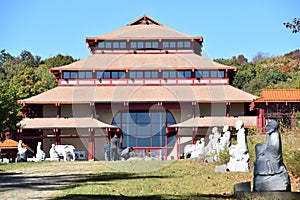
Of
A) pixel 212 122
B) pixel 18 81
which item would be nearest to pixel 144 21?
pixel 212 122

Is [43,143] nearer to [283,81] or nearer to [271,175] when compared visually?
[271,175]

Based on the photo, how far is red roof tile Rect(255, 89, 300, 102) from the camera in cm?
3716

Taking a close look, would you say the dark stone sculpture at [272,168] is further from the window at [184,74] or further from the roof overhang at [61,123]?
the window at [184,74]

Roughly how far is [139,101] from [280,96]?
404 inches

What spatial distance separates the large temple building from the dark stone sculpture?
27553 mm

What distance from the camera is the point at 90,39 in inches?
1754

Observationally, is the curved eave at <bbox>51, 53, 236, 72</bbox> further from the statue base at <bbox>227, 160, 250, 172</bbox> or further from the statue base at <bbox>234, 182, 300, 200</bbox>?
the statue base at <bbox>234, 182, 300, 200</bbox>

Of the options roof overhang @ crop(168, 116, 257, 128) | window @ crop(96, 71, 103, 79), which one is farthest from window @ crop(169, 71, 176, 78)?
window @ crop(96, 71, 103, 79)

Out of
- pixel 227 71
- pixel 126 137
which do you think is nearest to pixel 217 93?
pixel 227 71

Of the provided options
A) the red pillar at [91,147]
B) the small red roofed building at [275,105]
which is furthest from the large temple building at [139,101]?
the small red roofed building at [275,105]

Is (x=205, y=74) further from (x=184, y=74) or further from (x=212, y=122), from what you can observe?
(x=212, y=122)

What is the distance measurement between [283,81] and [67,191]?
194 feet

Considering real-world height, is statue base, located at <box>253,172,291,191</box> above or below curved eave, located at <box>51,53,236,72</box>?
below

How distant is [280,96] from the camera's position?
3784cm
